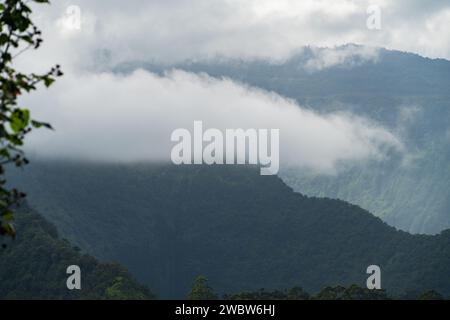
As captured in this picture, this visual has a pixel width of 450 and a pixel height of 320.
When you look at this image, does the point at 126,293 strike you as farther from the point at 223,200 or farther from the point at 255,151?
the point at 255,151

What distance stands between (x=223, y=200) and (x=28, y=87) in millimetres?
116511

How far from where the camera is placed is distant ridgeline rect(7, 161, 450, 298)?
97625mm

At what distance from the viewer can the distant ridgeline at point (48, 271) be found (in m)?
56.4

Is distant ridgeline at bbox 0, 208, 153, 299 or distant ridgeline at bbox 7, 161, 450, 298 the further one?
distant ridgeline at bbox 7, 161, 450, 298

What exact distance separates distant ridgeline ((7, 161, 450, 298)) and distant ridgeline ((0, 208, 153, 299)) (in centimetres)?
3093

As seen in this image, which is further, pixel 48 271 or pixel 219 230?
pixel 219 230

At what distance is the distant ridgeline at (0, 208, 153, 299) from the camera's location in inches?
2221

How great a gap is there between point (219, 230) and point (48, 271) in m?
58.2

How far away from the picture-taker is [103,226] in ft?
365

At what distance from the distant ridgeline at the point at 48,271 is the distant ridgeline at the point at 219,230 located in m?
30.9

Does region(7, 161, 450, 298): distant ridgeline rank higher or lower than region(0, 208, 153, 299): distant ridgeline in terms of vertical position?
higher

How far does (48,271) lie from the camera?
202 feet

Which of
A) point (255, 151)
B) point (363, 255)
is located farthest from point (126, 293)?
point (255, 151)

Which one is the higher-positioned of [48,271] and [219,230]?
[219,230]
